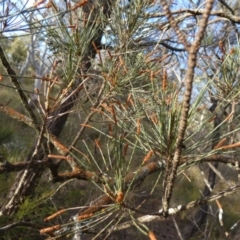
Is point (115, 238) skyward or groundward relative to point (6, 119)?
groundward

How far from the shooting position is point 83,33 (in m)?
1.64

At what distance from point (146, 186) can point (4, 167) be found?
4.19 m

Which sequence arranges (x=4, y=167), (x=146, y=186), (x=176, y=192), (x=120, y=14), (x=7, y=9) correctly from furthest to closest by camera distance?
(x=176, y=192)
(x=146, y=186)
(x=120, y=14)
(x=4, y=167)
(x=7, y=9)

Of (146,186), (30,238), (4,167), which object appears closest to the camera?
(4,167)

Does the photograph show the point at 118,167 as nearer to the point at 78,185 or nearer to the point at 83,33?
the point at 83,33

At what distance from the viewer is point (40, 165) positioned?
1.56 metres

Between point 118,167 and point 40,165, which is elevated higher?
point 118,167

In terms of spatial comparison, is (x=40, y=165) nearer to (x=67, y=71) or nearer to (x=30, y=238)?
(x=67, y=71)

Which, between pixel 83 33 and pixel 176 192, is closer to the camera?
pixel 83 33

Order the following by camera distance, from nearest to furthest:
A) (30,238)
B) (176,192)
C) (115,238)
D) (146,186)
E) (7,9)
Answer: (7,9) → (30,238) → (115,238) → (146,186) → (176,192)

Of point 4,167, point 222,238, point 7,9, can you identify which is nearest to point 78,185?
point 222,238

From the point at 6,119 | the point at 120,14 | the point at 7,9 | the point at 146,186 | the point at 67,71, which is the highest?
the point at 120,14

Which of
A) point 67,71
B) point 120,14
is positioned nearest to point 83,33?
point 67,71

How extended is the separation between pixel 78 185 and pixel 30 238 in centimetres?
190
